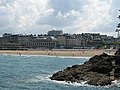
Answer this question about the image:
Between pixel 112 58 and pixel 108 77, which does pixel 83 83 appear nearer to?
pixel 108 77

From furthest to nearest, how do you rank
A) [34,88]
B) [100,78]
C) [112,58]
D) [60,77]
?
[112,58], [60,77], [100,78], [34,88]

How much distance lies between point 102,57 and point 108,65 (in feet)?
18.4

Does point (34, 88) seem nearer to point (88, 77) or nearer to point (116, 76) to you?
point (88, 77)

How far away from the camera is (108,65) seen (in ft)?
157

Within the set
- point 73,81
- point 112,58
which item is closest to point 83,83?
point 73,81

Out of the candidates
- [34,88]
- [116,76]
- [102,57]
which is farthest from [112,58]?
[34,88]

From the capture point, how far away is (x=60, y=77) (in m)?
47.0

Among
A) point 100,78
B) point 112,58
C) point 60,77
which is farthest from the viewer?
point 112,58

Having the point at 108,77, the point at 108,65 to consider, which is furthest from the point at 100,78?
→ the point at 108,65

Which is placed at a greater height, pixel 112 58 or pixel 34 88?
pixel 112 58

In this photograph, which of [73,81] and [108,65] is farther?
[108,65]

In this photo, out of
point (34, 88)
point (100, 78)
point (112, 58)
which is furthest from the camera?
point (112, 58)

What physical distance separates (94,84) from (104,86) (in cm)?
147

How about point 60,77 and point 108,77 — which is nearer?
point 108,77
